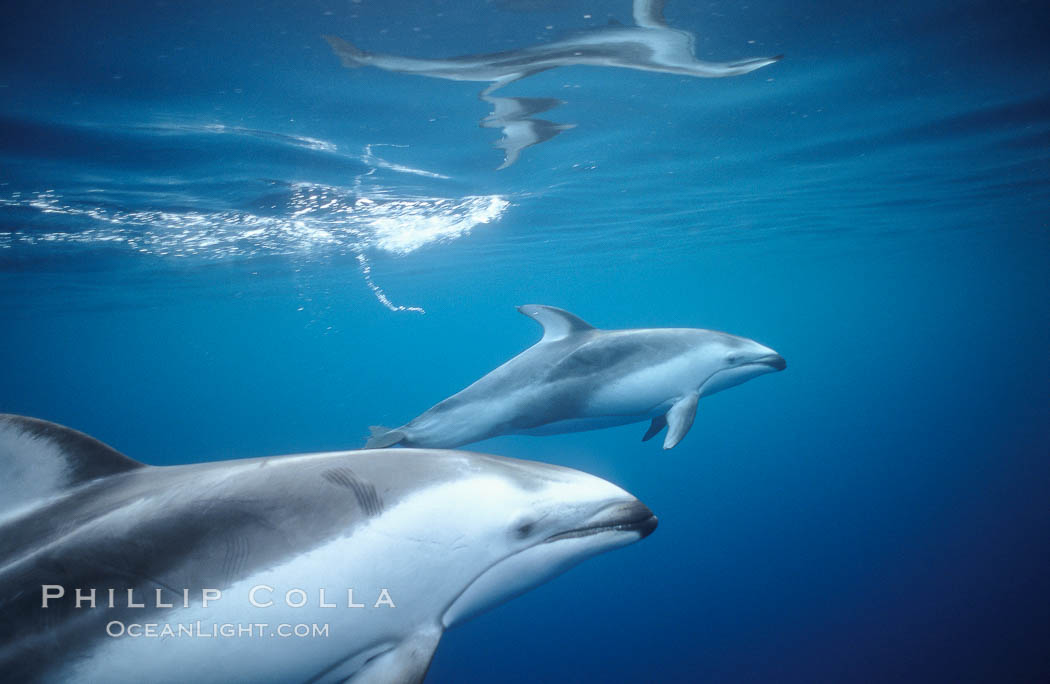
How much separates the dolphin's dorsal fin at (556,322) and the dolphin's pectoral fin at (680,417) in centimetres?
190

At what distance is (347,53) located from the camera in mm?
7637

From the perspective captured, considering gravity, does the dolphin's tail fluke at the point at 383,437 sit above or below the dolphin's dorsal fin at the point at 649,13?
below

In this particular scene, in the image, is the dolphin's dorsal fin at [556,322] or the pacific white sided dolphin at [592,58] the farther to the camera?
the dolphin's dorsal fin at [556,322]

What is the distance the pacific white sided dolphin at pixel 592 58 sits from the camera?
7.61 meters

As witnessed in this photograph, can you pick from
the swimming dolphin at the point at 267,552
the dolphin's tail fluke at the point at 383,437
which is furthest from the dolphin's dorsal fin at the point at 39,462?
the dolphin's tail fluke at the point at 383,437

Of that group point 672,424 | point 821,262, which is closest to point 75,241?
point 672,424

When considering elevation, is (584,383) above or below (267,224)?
below

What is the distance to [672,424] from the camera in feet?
25.8

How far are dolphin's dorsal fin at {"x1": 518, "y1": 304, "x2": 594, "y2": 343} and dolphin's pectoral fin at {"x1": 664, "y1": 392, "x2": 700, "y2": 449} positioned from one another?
190 cm

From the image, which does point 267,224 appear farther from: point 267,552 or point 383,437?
point 267,552

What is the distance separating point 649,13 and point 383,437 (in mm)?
7031

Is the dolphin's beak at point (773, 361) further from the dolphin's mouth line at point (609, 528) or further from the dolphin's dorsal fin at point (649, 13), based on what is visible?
the dolphin's mouth line at point (609, 528)

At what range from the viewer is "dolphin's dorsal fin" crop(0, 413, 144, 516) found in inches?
118

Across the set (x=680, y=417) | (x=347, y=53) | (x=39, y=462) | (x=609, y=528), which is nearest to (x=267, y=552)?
(x=39, y=462)
